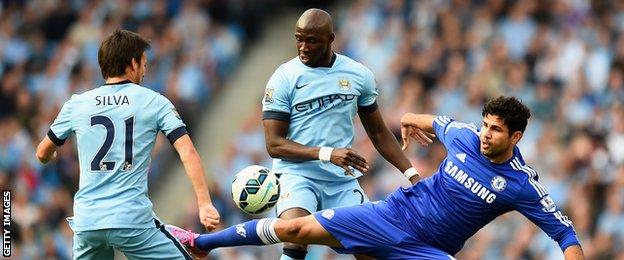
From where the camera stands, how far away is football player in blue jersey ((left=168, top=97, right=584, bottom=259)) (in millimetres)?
9836

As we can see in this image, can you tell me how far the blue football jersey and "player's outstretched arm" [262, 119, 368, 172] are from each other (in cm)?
52

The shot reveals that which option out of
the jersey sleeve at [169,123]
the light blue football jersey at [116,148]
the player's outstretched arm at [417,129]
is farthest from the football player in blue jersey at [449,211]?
the jersey sleeve at [169,123]

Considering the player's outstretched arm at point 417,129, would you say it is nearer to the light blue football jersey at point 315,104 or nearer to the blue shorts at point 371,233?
the light blue football jersey at point 315,104

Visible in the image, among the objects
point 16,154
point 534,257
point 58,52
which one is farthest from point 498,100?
A: point 58,52

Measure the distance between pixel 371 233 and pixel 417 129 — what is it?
103 centimetres

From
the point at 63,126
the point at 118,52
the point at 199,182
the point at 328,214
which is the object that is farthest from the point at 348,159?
the point at 63,126

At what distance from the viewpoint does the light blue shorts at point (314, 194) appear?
10602 mm

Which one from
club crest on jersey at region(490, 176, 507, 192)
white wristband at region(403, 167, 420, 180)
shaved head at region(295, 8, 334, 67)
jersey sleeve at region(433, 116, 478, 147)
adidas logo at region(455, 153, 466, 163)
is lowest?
club crest on jersey at region(490, 176, 507, 192)

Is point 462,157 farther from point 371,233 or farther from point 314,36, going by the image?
point 314,36

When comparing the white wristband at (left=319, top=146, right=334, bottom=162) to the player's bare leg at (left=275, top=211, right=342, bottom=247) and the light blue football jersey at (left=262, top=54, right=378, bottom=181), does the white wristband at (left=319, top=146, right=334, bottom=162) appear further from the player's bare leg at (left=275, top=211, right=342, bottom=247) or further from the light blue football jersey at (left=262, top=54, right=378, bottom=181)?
the player's bare leg at (left=275, top=211, right=342, bottom=247)

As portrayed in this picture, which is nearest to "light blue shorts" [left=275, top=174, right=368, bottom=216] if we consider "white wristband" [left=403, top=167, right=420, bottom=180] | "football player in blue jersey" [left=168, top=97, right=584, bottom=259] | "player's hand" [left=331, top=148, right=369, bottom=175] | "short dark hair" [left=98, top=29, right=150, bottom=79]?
"football player in blue jersey" [left=168, top=97, right=584, bottom=259]

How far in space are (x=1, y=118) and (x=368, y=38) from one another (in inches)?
227

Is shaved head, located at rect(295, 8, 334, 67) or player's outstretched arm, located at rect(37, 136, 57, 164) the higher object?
shaved head, located at rect(295, 8, 334, 67)

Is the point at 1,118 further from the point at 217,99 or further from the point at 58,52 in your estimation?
the point at 217,99
